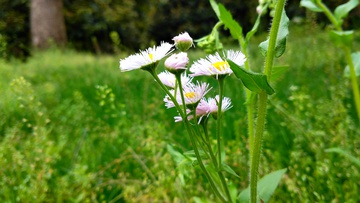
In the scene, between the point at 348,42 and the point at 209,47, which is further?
the point at 348,42

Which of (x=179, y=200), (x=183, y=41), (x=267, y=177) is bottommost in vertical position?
(x=179, y=200)

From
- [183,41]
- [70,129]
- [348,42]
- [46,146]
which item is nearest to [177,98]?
[183,41]

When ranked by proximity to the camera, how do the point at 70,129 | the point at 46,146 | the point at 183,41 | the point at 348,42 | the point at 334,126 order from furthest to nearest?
the point at 70,129
the point at 46,146
the point at 334,126
the point at 348,42
the point at 183,41

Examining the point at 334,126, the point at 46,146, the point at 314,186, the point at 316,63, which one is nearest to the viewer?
the point at 314,186

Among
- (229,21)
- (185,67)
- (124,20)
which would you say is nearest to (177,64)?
(185,67)

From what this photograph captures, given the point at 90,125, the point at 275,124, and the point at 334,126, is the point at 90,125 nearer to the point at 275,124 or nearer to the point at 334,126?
the point at 275,124

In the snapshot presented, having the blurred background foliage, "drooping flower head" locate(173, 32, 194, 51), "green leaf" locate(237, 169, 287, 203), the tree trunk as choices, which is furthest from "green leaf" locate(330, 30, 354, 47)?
the tree trunk
